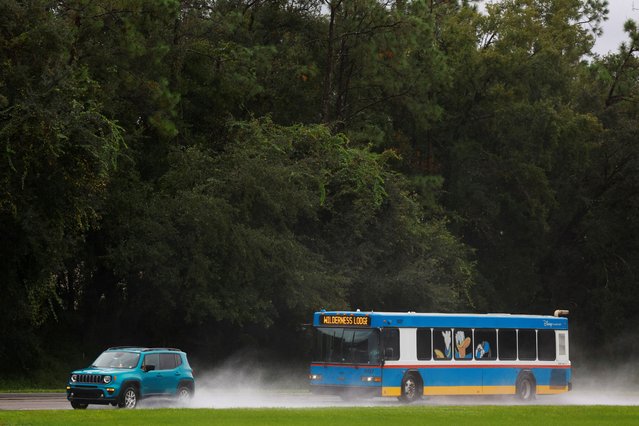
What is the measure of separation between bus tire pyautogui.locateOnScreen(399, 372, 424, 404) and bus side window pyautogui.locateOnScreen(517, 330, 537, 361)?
5114mm

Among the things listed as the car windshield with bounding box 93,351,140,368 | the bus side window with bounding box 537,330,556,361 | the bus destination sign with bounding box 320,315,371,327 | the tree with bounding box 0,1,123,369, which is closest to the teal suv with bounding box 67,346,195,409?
→ the car windshield with bounding box 93,351,140,368

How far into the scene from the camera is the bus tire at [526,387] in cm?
3841

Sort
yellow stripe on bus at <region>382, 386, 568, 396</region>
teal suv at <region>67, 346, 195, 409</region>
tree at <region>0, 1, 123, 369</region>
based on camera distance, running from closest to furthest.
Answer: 1. teal suv at <region>67, 346, 195, 409</region>
2. tree at <region>0, 1, 123, 369</region>
3. yellow stripe on bus at <region>382, 386, 568, 396</region>

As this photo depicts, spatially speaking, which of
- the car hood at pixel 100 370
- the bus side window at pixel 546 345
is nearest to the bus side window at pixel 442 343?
the bus side window at pixel 546 345

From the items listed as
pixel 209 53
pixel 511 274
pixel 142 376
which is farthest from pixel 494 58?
pixel 142 376

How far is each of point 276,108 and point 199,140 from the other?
7.23 metres

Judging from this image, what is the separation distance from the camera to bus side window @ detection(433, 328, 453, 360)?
117ft

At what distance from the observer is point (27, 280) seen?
39.2 metres

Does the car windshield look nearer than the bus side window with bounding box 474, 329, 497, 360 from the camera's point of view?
Yes

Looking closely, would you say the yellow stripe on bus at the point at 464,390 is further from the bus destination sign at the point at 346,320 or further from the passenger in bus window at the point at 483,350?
the bus destination sign at the point at 346,320

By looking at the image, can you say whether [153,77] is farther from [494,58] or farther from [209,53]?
[494,58]

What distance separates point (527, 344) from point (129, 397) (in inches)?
616

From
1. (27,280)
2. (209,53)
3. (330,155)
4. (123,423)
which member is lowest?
(123,423)

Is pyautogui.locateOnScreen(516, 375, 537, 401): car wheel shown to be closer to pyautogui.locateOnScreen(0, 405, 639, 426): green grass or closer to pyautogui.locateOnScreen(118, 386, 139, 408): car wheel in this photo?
pyautogui.locateOnScreen(0, 405, 639, 426): green grass
